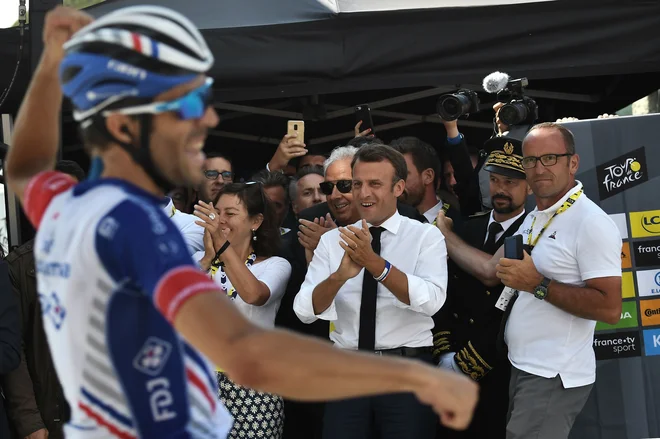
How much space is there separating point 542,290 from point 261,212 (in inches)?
68.9

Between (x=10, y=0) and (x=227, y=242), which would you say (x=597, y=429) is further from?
(x=10, y=0)

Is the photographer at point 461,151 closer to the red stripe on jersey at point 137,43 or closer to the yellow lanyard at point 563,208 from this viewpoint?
the yellow lanyard at point 563,208

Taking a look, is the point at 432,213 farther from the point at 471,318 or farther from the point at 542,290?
the point at 542,290

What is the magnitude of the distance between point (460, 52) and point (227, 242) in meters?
1.78

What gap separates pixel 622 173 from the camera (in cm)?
526

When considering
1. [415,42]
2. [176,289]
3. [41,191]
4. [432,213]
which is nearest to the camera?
[176,289]

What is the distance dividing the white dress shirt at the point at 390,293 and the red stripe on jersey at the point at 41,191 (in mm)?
2839

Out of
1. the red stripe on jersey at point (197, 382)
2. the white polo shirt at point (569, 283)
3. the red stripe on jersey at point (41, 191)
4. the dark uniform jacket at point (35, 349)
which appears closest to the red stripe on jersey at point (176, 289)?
the red stripe on jersey at point (197, 382)

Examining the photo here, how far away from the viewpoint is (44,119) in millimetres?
2408

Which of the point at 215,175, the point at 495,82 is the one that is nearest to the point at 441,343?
the point at 495,82

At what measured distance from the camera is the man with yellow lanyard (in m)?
4.69

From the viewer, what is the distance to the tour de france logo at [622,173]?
5.24m

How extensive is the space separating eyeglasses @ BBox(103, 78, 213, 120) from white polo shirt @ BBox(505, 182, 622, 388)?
3.16m

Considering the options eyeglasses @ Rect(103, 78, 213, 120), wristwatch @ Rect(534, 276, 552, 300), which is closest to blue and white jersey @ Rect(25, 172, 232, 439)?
eyeglasses @ Rect(103, 78, 213, 120)
